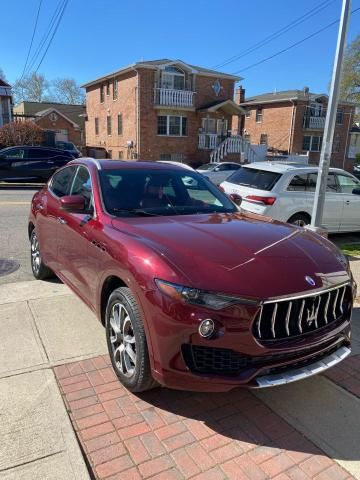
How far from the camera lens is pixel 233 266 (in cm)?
265

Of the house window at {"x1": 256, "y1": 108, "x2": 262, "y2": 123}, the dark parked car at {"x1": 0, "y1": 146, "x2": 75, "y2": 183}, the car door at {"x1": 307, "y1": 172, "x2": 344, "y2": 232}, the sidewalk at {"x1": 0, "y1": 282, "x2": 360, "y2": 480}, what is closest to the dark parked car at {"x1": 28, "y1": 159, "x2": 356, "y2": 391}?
the sidewalk at {"x1": 0, "y1": 282, "x2": 360, "y2": 480}

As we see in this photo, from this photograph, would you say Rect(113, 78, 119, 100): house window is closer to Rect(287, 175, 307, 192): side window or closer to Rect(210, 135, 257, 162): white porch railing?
Rect(210, 135, 257, 162): white porch railing

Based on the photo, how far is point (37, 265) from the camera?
5.39 m

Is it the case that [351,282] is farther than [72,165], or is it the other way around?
[72,165]

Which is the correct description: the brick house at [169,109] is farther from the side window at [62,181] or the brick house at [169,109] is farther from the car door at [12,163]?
the side window at [62,181]

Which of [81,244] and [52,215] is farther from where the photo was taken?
[52,215]

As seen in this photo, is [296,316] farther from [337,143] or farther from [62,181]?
[337,143]

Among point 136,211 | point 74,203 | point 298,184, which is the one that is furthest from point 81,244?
point 298,184

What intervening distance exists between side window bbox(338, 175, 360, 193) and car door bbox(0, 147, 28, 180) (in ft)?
43.1

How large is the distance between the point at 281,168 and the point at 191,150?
21.2m

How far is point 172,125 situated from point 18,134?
998 centimetres

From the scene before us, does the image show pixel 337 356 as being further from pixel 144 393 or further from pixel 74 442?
pixel 74 442

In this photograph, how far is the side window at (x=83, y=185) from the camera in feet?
12.7

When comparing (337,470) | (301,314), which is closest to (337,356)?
(301,314)
